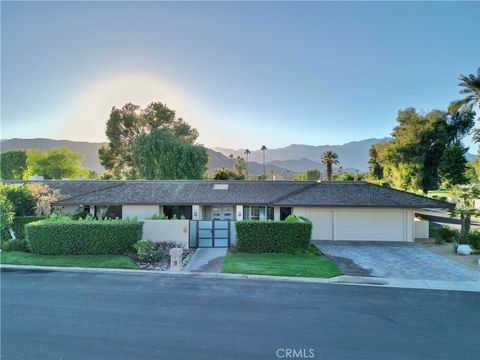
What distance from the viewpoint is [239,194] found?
2339 centimetres

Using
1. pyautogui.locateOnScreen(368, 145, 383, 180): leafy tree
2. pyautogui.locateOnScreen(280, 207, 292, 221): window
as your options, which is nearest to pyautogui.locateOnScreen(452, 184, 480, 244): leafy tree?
pyautogui.locateOnScreen(280, 207, 292, 221): window

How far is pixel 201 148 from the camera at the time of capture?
147ft

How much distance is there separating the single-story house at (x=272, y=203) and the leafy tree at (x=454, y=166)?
18.7m

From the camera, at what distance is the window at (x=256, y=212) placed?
22.4m

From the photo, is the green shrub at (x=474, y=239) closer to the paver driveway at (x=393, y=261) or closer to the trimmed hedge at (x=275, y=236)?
the paver driveway at (x=393, y=261)

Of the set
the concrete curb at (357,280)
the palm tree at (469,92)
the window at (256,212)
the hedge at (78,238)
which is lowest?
the concrete curb at (357,280)

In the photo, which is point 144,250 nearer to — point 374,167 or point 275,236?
point 275,236

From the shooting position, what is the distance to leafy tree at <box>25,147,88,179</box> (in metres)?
67.6

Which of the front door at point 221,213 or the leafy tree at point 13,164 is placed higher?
the leafy tree at point 13,164

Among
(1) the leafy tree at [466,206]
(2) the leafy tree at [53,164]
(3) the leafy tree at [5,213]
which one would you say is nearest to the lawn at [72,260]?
(3) the leafy tree at [5,213]

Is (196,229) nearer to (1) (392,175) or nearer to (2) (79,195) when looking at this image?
(2) (79,195)

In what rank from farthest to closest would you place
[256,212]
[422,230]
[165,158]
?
[165,158]
[256,212]
[422,230]

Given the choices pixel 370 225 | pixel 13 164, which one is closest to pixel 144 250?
pixel 370 225

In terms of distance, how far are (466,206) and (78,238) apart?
928 inches
